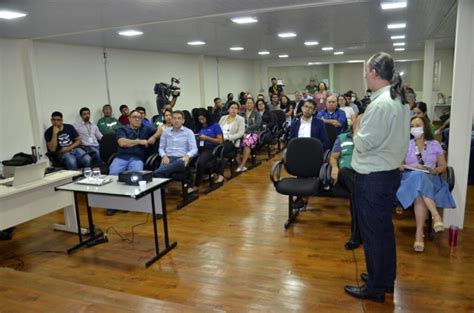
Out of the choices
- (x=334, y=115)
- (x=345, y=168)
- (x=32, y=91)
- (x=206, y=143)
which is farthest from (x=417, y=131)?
(x=32, y=91)

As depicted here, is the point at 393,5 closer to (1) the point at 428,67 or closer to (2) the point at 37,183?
(2) the point at 37,183

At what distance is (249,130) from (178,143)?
6.27 feet

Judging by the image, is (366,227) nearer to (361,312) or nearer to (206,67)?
(361,312)

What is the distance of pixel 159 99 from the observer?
773cm

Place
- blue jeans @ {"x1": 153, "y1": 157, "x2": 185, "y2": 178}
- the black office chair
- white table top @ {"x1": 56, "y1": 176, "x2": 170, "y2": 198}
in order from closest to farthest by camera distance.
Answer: white table top @ {"x1": 56, "y1": 176, "x2": 170, "y2": 198} < the black office chair < blue jeans @ {"x1": 153, "y1": 157, "x2": 185, "y2": 178}

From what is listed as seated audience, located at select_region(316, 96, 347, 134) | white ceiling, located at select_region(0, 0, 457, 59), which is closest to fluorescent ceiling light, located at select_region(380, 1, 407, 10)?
white ceiling, located at select_region(0, 0, 457, 59)

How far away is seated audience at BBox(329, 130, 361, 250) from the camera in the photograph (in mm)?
3235

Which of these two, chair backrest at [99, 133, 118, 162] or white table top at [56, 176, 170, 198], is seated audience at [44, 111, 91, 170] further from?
white table top at [56, 176, 170, 198]

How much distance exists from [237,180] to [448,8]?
141 inches

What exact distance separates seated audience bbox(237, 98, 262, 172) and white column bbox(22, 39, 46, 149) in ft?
10.5

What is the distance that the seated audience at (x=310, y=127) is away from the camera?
168 inches

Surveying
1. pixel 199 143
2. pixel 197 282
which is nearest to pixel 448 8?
pixel 199 143

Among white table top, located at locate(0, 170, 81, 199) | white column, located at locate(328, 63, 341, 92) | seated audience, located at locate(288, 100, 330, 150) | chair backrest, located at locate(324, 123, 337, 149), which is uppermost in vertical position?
white column, located at locate(328, 63, 341, 92)

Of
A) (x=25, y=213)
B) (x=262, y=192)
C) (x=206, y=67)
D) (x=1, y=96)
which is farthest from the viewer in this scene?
(x=206, y=67)
